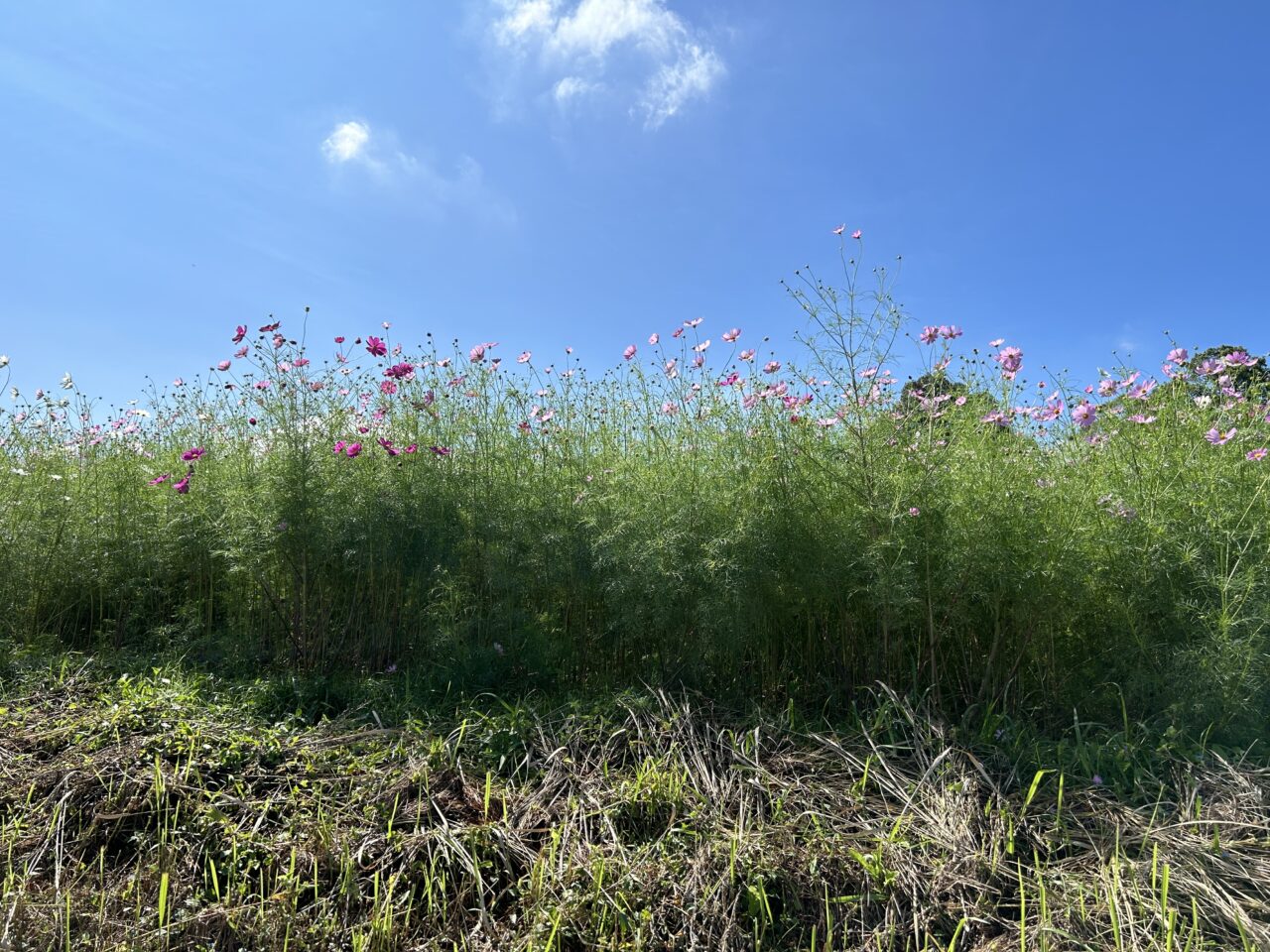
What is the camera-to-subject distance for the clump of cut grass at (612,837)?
2023 mm

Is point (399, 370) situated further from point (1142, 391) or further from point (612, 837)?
point (1142, 391)

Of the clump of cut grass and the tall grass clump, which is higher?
the tall grass clump

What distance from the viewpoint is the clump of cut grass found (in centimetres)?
202

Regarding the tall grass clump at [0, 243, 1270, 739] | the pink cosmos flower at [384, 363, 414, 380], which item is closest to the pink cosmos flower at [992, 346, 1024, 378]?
the tall grass clump at [0, 243, 1270, 739]

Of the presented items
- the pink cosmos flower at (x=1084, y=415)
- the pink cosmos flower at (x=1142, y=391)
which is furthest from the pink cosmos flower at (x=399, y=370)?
the pink cosmos flower at (x=1142, y=391)

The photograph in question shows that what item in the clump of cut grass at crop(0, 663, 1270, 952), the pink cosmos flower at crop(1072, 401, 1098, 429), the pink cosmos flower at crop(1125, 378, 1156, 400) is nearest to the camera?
→ the clump of cut grass at crop(0, 663, 1270, 952)

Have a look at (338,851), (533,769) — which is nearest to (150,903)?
(338,851)

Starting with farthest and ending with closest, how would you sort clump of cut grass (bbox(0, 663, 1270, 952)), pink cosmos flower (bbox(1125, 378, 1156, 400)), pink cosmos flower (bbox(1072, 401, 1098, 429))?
pink cosmos flower (bbox(1125, 378, 1156, 400))
pink cosmos flower (bbox(1072, 401, 1098, 429))
clump of cut grass (bbox(0, 663, 1270, 952))

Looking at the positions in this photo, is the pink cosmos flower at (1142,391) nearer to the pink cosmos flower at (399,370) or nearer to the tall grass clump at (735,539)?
the tall grass clump at (735,539)

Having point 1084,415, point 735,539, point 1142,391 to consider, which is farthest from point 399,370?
point 1142,391

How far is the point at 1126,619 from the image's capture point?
2.94 meters

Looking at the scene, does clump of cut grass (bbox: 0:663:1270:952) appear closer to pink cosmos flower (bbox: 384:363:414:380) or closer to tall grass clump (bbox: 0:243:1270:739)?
tall grass clump (bbox: 0:243:1270:739)

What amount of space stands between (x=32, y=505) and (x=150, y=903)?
3219mm

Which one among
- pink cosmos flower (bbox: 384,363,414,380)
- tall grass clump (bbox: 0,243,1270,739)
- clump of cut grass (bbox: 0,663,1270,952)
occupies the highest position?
pink cosmos flower (bbox: 384,363,414,380)
